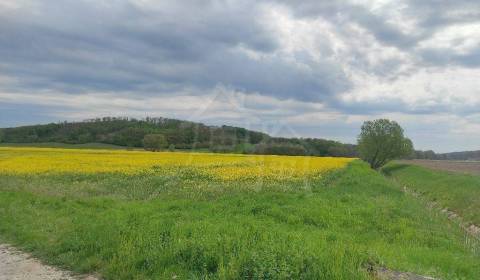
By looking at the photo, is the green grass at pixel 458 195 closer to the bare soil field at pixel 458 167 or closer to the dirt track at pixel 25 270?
the bare soil field at pixel 458 167

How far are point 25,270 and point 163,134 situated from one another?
276ft

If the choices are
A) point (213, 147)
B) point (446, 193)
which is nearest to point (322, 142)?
point (213, 147)

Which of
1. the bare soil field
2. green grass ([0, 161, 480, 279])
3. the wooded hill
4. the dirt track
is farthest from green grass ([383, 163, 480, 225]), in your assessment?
the wooded hill

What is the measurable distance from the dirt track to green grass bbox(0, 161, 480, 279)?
31 cm

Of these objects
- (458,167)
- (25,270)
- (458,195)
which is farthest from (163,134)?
(25,270)

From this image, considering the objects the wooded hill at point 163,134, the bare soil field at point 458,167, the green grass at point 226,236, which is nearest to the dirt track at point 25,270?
the green grass at point 226,236

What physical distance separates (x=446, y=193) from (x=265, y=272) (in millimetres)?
24960

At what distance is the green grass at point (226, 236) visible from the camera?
24.0ft

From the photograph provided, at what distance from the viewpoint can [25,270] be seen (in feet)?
27.0

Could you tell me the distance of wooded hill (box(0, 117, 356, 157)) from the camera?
69.6 m

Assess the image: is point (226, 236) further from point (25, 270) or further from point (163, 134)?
point (163, 134)

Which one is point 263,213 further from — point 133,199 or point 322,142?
point 322,142

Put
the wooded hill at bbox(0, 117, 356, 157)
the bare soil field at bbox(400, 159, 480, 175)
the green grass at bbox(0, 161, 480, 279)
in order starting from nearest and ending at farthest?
the green grass at bbox(0, 161, 480, 279) → the bare soil field at bbox(400, 159, 480, 175) → the wooded hill at bbox(0, 117, 356, 157)

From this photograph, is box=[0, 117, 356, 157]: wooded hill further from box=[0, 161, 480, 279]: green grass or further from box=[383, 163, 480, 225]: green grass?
box=[0, 161, 480, 279]: green grass
